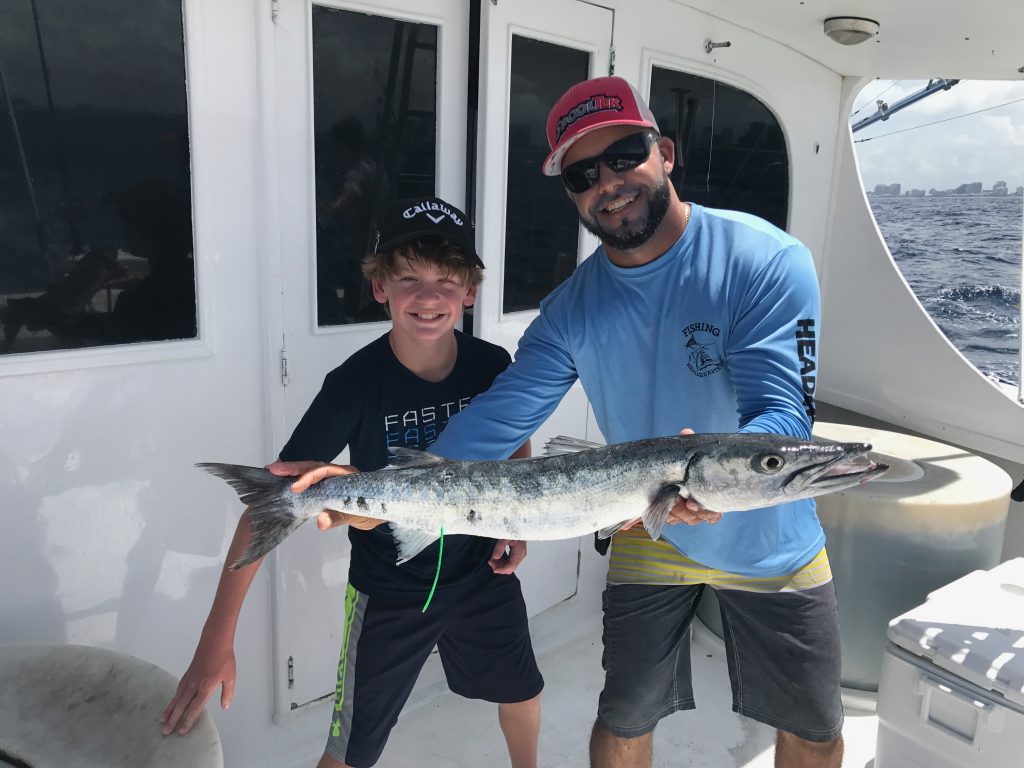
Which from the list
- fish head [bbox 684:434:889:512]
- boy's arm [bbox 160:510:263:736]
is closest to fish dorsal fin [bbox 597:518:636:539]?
fish head [bbox 684:434:889:512]

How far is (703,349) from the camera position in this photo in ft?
7.61

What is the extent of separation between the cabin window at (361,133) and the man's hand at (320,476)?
1.02 m

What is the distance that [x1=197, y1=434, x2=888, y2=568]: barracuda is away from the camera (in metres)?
1.77

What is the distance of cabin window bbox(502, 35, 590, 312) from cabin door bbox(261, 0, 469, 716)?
0.32 metres

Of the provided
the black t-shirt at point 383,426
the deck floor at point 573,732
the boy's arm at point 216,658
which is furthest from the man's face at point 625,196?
the deck floor at point 573,732

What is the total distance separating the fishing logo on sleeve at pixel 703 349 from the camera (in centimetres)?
230

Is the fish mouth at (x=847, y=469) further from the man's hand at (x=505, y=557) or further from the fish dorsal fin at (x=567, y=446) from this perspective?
the man's hand at (x=505, y=557)

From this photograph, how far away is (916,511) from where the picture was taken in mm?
3703

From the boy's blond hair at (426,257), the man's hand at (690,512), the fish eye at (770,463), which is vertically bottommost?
the man's hand at (690,512)

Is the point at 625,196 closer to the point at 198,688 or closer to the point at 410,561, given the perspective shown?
the point at 410,561

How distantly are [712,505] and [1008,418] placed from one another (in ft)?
13.4

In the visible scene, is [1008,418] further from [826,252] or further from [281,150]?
[281,150]

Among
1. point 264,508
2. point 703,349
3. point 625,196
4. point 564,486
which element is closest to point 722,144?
point 625,196

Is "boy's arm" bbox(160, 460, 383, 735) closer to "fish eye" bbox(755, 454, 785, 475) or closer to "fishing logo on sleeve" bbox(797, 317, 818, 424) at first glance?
"fish eye" bbox(755, 454, 785, 475)
